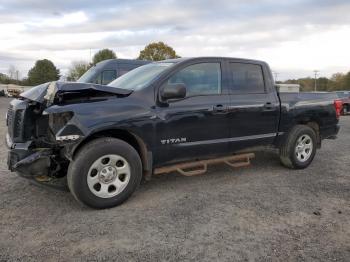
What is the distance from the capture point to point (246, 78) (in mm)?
5758

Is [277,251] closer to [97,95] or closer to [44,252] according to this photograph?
[44,252]

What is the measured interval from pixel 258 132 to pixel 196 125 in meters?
1.26

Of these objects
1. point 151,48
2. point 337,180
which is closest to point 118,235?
point 337,180

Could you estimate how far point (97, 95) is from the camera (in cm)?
445

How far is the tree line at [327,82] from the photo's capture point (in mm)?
69463

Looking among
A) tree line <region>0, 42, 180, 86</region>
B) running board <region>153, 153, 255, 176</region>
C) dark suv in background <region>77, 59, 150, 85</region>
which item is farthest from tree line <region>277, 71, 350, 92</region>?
running board <region>153, 153, 255, 176</region>

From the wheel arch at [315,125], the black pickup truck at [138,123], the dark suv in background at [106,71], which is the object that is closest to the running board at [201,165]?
the black pickup truck at [138,123]

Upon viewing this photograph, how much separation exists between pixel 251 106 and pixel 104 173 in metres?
2.49

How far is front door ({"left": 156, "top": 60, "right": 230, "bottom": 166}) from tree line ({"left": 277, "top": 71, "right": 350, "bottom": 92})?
67936mm

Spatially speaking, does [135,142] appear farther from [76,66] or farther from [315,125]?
[76,66]

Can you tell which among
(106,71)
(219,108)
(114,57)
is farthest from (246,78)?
(114,57)

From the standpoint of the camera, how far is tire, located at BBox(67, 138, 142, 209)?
4137mm

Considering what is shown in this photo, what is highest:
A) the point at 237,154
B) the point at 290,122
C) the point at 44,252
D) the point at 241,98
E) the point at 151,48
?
the point at 151,48

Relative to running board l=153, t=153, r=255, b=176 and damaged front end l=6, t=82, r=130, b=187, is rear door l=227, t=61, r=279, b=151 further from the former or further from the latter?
damaged front end l=6, t=82, r=130, b=187
